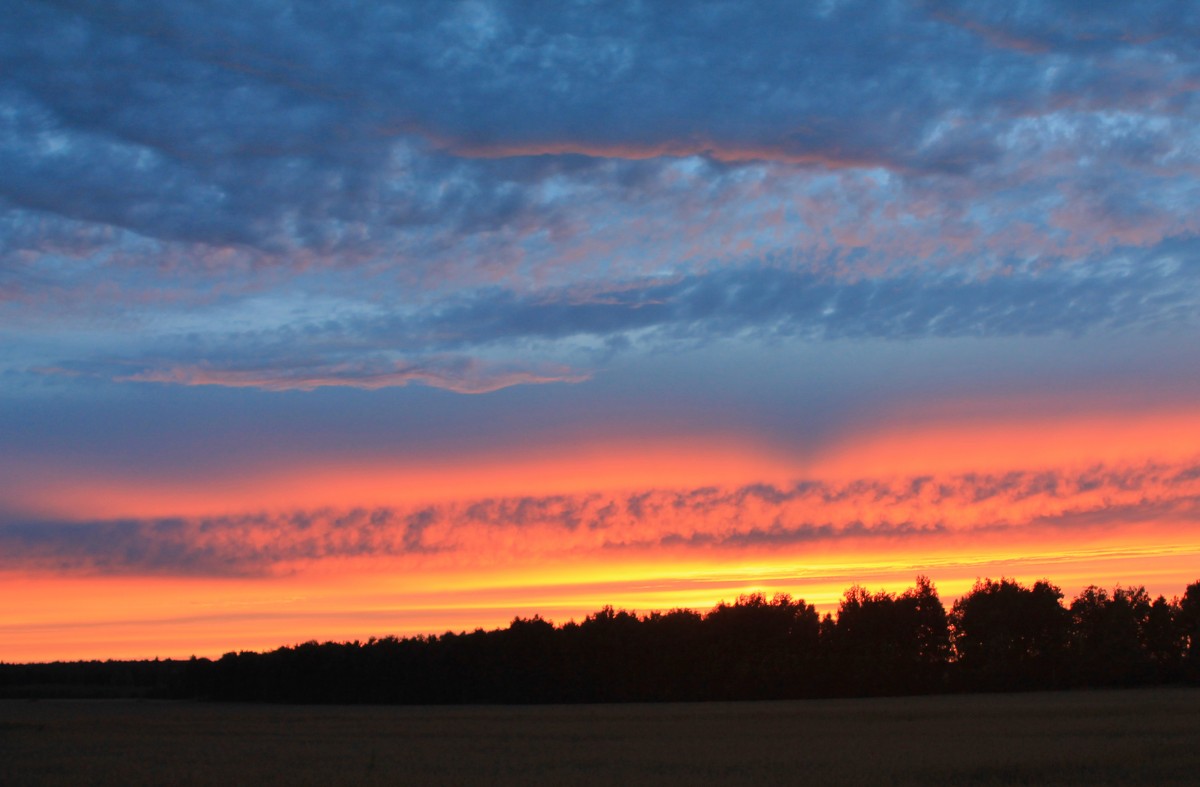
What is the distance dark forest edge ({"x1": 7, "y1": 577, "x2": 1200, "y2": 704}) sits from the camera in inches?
3305

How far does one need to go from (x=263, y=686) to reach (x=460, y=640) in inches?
923

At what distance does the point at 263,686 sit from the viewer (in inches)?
3883

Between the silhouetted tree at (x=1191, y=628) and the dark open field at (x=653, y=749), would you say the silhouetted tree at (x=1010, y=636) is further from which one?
the dark open field at (x=653, y=749)

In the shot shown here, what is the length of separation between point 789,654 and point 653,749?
53.4 meters

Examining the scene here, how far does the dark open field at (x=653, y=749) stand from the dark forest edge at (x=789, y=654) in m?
27.9

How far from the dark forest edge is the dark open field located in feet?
91.5

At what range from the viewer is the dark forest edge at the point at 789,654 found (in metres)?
83.9

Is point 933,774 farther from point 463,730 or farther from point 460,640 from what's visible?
point 460,640

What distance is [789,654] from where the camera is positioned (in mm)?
85000

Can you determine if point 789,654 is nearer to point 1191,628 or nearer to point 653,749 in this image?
point 1191,628

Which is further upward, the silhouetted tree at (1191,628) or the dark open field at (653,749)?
the silhouetted tree at (1191,628)

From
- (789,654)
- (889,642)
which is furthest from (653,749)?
(889,642)

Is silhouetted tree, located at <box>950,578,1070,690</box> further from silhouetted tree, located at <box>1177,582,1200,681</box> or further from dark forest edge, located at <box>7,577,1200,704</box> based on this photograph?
silhouetted tree, located at <box>1177,582,1200,681</box>

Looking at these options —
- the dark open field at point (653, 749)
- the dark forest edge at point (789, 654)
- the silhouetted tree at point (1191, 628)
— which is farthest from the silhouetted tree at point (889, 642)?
the dark open field at point (653, 749)
